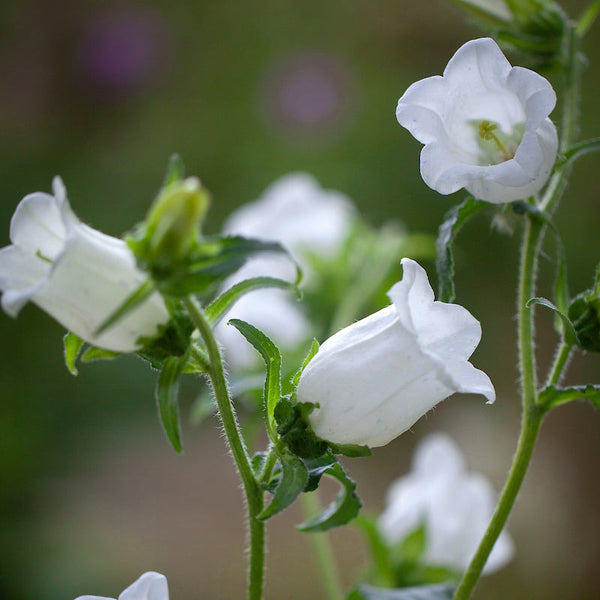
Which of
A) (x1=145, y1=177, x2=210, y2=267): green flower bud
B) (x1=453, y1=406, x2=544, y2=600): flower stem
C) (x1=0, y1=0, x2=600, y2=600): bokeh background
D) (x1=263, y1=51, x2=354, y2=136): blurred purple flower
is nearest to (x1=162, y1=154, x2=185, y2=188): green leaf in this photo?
(x1=145, y1=177, x2=210, y2=267): green flower bud

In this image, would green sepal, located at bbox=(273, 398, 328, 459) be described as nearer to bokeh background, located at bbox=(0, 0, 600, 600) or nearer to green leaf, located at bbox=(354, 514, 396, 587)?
green leaf, located at bbox=(354, 514, 396, 587)

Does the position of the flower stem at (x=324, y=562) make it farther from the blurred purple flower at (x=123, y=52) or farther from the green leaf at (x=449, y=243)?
the blurred purple flower at (x=123, y=52)

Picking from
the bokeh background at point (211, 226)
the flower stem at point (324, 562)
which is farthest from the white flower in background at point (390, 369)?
the bokeh background at point (211, 226)

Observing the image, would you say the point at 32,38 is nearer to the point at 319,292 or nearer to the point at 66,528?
the point at 66,528

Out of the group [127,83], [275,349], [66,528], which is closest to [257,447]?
[66,528]

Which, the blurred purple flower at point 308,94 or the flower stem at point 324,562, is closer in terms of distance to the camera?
the flower stem at point 324,562

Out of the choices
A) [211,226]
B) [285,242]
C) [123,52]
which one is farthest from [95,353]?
[123,52]
